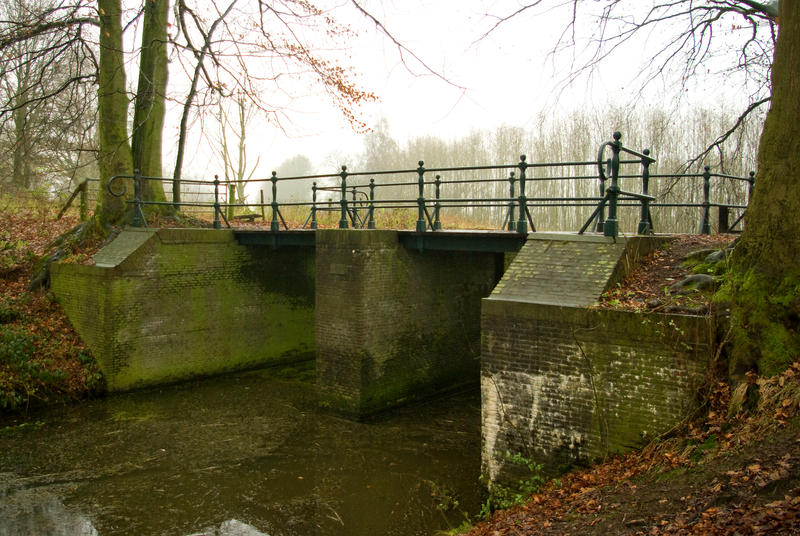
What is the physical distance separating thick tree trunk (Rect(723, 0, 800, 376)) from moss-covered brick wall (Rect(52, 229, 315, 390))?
33.9ft

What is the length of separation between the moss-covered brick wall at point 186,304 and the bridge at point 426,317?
0.03m

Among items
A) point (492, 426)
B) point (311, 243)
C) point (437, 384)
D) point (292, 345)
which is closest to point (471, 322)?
point (437, 384)

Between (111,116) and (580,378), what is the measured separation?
11663mm

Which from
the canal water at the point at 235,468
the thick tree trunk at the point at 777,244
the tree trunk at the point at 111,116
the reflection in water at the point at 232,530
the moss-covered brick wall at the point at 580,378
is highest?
the tree trunk at the point at 111,116

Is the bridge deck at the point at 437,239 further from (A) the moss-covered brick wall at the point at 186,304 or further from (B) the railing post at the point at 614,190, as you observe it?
(B) the railing post at the point at 614,190

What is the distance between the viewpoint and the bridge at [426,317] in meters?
6.51

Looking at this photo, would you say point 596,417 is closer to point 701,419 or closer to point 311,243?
point 701,419

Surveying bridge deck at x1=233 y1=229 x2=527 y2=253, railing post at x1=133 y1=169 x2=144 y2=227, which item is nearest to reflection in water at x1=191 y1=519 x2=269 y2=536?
bridge deck at x1=233 y1=229 x2=527 y2=253

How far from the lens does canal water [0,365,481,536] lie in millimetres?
7223

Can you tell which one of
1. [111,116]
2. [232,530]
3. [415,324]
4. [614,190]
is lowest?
[232,530]

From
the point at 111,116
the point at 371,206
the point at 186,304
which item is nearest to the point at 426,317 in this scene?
the point at 371,206

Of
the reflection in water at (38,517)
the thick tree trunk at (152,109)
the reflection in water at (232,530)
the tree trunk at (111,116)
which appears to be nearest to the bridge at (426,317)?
the tree trunk at (111,116)

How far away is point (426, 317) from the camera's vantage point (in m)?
11.9

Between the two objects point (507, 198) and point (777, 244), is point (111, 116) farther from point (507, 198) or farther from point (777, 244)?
point (777, 244)
